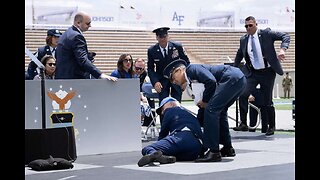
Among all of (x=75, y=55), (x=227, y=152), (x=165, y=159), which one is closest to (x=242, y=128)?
(x=227, y=152)

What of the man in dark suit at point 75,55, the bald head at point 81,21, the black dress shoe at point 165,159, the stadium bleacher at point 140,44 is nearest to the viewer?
the black dress shoe at point 165,159

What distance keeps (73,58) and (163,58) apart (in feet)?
7.33

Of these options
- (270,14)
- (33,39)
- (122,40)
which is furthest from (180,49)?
(270,14)

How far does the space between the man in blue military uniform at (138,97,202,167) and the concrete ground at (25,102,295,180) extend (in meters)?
0.22

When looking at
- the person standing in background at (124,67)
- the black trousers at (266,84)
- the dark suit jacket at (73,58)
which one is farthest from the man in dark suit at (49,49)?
the black trousers at (266,84)

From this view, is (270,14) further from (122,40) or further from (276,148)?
(276,148)

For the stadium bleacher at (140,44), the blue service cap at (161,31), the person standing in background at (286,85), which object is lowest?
the person standing in background at (286,85)

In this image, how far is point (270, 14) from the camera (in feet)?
152

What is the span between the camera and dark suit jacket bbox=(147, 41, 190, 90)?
36.8ft

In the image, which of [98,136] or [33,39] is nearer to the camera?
[98,136]

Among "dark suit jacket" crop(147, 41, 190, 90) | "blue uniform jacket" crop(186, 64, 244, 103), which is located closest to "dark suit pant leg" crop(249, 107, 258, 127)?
"dark suit jacket" crop(147, 41, 190, 90)

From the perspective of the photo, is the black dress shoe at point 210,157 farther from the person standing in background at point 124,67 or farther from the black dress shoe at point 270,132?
the black dress shoe at point 270,132

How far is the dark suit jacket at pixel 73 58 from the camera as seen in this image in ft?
30.3
